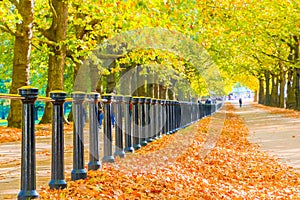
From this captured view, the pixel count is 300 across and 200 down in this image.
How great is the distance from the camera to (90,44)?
22.0m

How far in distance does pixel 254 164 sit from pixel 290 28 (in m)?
21.8

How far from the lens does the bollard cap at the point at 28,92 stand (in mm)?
5258

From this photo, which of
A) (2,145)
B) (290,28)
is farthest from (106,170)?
(290,28)

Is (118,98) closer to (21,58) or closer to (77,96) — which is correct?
(77,96)

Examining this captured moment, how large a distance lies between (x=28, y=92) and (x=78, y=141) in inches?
78.8

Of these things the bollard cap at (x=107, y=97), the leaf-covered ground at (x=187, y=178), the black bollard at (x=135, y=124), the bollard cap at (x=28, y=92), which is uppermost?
the bollard cap at (x=28, y=92)

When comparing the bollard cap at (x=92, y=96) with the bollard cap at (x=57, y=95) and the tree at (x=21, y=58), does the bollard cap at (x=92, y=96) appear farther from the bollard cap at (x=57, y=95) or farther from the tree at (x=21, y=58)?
the tree at (x=21, y=58)

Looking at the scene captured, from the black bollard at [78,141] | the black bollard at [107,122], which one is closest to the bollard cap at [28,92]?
the black bollard at [78,141]

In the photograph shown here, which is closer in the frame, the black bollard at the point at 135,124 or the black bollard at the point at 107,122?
the black bollard at the point at 107,122

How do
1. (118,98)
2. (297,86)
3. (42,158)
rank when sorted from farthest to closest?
(297,86)
(118,98)
(42,158)

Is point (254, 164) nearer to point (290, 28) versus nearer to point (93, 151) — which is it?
point (93, 151)

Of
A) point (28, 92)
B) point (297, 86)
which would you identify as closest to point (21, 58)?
point (28, 92)

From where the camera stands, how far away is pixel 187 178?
9641mm

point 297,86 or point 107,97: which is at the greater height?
point 297,86
